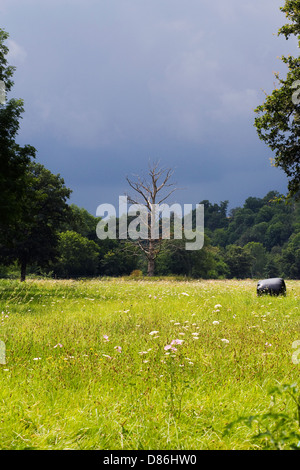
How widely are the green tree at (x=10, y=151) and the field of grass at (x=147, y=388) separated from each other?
9775mm

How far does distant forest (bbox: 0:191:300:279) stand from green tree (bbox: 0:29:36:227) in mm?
11660

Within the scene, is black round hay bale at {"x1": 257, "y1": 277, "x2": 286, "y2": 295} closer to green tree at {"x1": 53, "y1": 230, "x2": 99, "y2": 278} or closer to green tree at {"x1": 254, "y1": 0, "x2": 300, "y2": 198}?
green tree at {"x1": 254, "y1": 0, "x2": 300, "y2": 198}

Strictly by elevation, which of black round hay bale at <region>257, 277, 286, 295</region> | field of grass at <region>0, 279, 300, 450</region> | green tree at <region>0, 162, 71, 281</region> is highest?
green tree at <region>0, 162, 71, 281</region>

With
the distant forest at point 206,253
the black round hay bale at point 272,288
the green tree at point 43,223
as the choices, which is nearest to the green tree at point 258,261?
the distant forest at point 206,253

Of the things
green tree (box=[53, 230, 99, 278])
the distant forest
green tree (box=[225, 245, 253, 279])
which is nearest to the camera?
the distant forest

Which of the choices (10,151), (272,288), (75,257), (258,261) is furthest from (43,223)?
(258,261)

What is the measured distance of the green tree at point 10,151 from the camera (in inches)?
643

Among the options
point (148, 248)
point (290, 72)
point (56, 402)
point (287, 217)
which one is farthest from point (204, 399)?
point (287, 217)

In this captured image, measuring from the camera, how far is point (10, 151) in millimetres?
17281

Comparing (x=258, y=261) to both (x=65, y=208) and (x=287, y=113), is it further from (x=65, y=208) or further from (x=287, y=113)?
(x=287, y=113)

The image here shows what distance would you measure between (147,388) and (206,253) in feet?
252

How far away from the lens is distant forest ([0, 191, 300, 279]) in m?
63.0

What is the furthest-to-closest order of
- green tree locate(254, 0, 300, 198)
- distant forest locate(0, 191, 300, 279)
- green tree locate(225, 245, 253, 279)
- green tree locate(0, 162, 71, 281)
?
green tree locate(225, 245, 253, 279)
distant forest locate(0, 191, 300, 279)
green tree locate(0, 162, 71, 281)
green tree locate(254, 0, 300, 198)

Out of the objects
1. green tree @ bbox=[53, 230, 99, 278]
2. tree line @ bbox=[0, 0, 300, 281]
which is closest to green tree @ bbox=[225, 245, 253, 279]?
tree line @ bbox=[0, 0, 300, 281]
